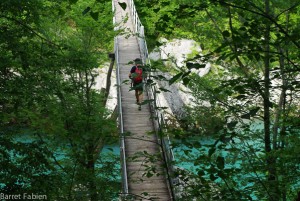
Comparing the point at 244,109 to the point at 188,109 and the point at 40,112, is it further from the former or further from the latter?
the point at 40,112

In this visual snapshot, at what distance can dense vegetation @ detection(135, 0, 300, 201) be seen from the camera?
2.87 m

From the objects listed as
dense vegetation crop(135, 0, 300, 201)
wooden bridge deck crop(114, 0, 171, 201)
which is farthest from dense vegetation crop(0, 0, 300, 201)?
wooden bridge deck crop(114, 0, 171, 201)

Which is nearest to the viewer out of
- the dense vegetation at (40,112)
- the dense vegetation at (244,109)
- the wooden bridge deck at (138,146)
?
the dense vegetation at (244,109)

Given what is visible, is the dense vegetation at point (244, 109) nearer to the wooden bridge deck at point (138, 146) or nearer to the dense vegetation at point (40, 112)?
the wooden bridge deck at point (138, 146)

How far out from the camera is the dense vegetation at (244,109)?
9.40 ft

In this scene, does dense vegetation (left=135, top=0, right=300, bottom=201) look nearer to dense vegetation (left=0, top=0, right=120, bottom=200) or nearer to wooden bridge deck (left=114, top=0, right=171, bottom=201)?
wooden bridge deck (left=114, top=0, right=171, bottom=201)

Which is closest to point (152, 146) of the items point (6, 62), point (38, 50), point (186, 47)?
point (38, 50)

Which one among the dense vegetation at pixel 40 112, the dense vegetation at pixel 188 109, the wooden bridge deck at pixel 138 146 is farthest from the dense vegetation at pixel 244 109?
the dense vegetation at pixel 40 112

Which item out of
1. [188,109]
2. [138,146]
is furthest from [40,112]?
[188,109]

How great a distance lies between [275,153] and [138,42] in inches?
398

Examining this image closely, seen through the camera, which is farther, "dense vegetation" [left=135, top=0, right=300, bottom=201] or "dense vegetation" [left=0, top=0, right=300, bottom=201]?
"dense vegetation" [left=0, top=0, right=300, bottom=201]

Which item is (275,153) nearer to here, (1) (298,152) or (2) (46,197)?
(1) (298,152)

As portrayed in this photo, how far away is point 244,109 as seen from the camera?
798cm

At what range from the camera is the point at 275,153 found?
5.76 metres
